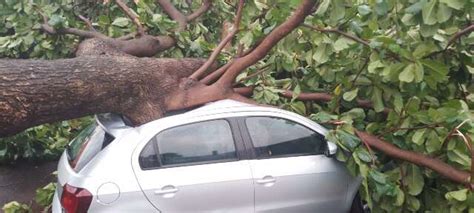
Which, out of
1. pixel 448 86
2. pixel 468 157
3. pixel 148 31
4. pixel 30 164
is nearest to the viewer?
pixel 468 157

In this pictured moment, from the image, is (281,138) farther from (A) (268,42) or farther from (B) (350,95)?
(A) (268,42)

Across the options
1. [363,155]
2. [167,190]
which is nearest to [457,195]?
[363,155]

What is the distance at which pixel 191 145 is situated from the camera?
3896mm

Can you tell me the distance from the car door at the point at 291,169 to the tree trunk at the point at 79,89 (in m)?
0.93

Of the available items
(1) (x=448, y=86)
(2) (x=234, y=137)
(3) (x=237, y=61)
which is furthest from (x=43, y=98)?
(1) (x=448, y=86)

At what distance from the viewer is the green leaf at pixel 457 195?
3826mm

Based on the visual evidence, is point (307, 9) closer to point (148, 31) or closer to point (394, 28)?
point (394, 28)

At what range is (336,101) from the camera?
4703 millimetres

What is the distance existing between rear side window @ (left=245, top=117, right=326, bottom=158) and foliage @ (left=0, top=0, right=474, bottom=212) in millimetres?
214

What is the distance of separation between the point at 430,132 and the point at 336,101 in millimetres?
971

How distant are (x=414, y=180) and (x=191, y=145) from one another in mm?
2048

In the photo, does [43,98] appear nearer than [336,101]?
Yes

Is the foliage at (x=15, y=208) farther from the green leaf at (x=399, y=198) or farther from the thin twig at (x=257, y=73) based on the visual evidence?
the green leaf at (x=399, y=198)

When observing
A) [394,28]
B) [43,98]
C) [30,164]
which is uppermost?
[394,28]
